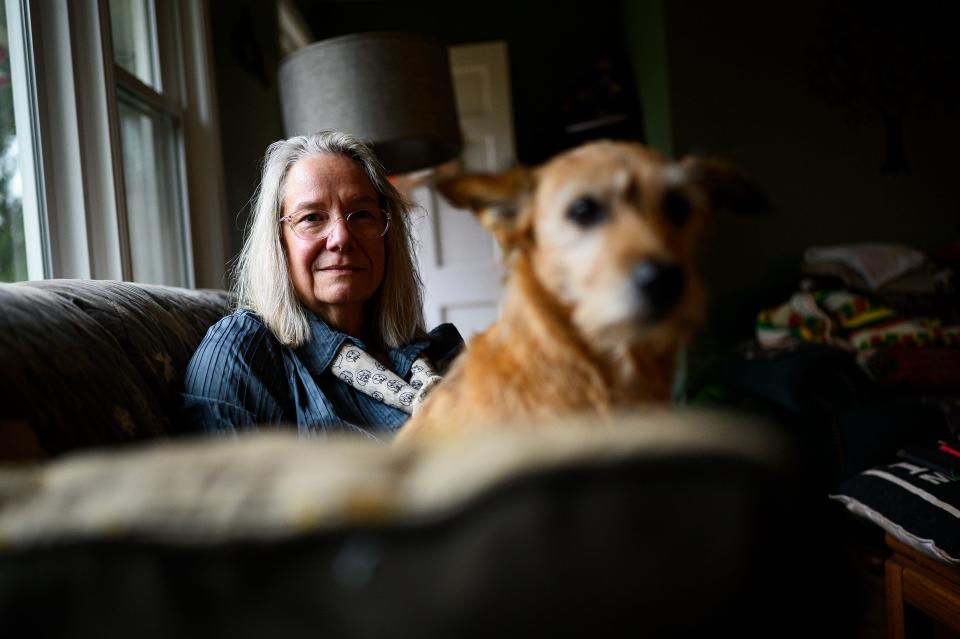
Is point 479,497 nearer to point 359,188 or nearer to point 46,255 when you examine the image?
point 359,188

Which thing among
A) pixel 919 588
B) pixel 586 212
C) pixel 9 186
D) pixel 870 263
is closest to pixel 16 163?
pixel 9 186

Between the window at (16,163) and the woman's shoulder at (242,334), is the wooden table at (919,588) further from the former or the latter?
the window at (16,163)

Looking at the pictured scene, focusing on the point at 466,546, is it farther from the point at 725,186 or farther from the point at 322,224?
the point at 322,224

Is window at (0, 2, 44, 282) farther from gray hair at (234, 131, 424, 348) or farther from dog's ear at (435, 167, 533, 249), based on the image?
dog's ear at (435, 167, 533, 249)

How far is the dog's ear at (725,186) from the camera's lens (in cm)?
77

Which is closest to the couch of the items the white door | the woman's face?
the woman's face

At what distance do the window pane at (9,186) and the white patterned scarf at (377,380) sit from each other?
0.83m

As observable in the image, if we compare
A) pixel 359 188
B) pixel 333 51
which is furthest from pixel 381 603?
pixel 333 51

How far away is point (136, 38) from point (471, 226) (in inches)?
105

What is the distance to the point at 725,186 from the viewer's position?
2.59 ft

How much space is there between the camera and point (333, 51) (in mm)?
2062

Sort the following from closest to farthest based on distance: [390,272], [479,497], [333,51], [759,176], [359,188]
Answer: [479,497] < [359,188] < [390,272] < [333,51] < [759,176]

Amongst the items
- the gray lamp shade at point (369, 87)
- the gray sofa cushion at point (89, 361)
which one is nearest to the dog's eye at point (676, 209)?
the gray sofa cushion at point (89, 361)

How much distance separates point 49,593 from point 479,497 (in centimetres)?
25
